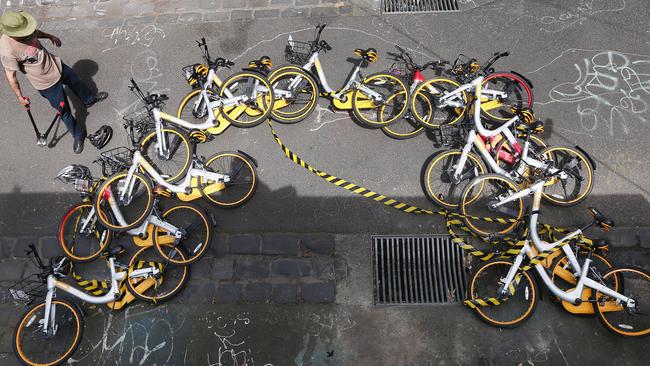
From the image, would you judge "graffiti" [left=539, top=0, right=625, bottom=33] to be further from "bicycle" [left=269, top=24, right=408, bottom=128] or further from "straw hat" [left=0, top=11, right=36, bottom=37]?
"straw hat" [left=0, top=11, right=36, bottom=37]

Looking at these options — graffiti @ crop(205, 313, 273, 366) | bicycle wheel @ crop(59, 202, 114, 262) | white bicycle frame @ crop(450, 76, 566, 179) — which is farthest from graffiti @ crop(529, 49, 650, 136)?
bicycle wheel @ crop(59, 202, 114, 262)

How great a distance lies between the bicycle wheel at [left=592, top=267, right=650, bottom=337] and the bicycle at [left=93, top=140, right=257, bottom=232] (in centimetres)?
495

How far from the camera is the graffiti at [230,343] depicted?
554cm

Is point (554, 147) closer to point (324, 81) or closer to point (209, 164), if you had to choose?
point (324, 81)

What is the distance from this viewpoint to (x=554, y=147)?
21.3 feet

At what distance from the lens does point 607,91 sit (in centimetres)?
741

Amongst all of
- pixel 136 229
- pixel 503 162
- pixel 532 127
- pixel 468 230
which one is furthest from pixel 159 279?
pixel 532 127

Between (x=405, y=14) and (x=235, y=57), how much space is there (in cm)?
347

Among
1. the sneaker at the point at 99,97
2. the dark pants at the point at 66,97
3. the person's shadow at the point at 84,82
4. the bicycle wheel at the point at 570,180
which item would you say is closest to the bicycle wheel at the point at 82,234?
the dark pants at the point at 66,97

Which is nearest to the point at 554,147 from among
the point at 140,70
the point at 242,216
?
the point at 242,216

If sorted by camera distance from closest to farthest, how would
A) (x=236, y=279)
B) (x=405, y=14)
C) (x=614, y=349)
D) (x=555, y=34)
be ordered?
1. (x=614, y=349)
2. (x=236, y=279)
3. (x=555, y=34)
4. (x=405, y=14)

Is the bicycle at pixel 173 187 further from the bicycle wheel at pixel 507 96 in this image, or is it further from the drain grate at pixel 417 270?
the bicycle wheel at pixel 507 96

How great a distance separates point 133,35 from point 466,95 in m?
6.65

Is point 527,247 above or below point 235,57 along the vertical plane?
below
